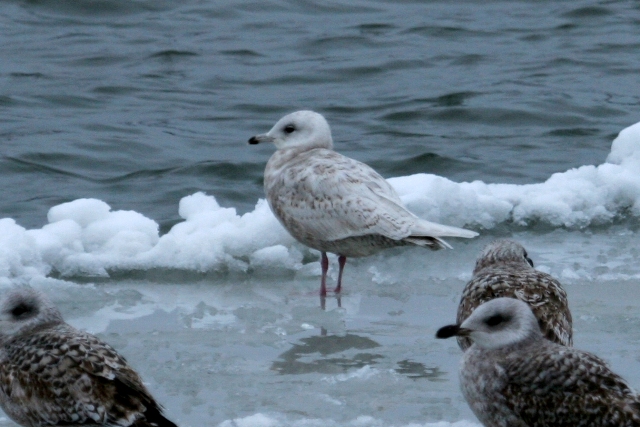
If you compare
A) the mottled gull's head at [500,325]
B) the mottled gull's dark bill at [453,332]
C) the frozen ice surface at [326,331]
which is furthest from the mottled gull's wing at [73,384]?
the mottled gull's head at [500,325]

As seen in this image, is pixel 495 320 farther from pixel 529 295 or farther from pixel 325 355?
pixel 325 355

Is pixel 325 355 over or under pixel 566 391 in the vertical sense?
under

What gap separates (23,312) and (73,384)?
0.55 m

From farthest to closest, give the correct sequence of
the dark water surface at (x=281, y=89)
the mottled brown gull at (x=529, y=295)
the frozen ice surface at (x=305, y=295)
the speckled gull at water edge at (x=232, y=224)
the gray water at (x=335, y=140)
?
the dark water surface at (x=281, y=89) < the speckled gull at water edge at (x=232, y=224) < the gray water at (x=335, y=140) < the frozen ice surface at (x=305, y=295) < the mottled brown gull at (x=529, y=295)

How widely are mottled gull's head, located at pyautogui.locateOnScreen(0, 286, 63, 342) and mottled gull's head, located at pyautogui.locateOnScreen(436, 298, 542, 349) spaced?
161 centimetres

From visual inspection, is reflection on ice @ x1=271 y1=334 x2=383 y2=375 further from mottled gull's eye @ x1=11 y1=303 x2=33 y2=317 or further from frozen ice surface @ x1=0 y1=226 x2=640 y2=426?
mottled gull's eye @ x1=11 y1=303 x2=33 y2=317

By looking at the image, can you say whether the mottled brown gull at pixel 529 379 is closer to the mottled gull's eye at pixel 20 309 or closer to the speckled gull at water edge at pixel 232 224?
the mottled gull's eye at pixel 20 309

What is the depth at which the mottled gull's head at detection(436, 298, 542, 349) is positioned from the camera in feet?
15.6

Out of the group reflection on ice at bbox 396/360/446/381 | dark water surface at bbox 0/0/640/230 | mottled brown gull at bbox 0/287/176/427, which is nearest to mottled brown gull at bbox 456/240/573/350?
reflection on ice at bbox 396/360/446/381

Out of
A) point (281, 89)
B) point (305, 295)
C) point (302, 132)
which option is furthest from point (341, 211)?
point (281, 89)

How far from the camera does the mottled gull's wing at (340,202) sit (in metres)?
7.52

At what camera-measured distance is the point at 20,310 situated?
5.23m

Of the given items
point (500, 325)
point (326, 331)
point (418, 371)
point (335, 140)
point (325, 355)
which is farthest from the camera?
point (335, 140)

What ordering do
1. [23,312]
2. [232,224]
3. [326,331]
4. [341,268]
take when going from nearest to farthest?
[23,312]
[326,331]
[341,268]
[232,224]
